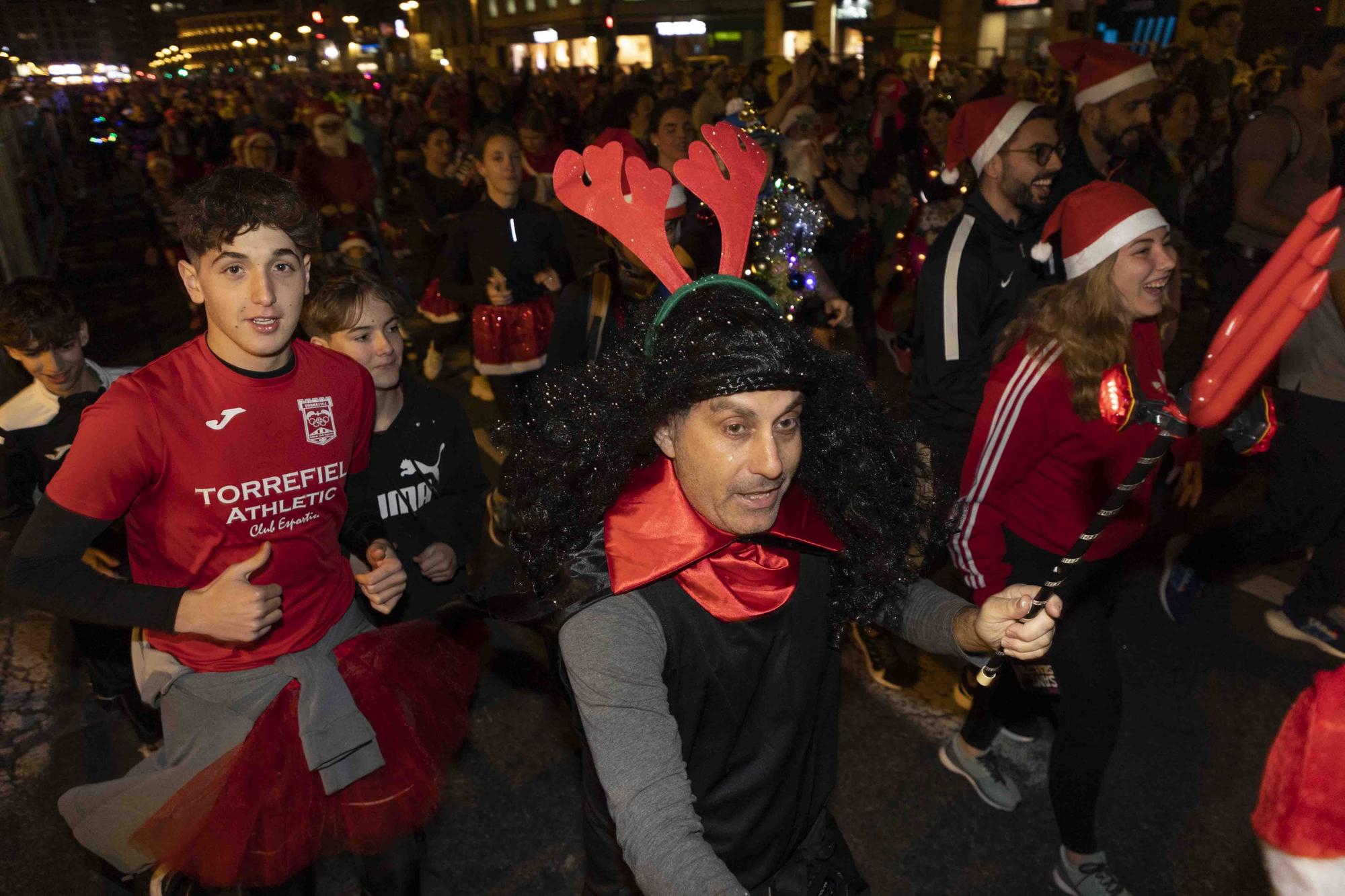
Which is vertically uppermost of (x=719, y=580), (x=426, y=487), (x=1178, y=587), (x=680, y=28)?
(x=680, y=28)

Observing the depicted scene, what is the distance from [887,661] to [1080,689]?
5.37ft

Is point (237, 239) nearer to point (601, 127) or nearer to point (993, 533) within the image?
point (993, 533)

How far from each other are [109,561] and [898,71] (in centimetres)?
1696

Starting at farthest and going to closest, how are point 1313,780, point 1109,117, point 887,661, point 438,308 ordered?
1. point 438,308
2. point 1109,117
3. point 887,661
4. point 1313,780

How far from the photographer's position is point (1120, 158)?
517 centimetres

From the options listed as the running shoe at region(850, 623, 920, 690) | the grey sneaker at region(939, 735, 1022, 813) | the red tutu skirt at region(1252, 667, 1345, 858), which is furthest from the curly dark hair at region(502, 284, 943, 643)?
the running shoe at region(850, 623, 920, 690)

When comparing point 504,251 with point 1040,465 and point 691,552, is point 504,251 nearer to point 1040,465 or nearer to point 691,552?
point 1040,465

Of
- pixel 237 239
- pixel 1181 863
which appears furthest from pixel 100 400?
pixel 1181 863

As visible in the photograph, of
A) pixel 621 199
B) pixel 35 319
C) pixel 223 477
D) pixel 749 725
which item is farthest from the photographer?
pixel 35 319

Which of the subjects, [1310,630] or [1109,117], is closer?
[1310,630]

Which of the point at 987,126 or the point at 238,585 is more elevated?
the point at 987,126

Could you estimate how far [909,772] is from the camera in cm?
391

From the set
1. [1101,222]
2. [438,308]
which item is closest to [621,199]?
[1101,222]

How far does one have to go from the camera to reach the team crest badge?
8.54 feet
